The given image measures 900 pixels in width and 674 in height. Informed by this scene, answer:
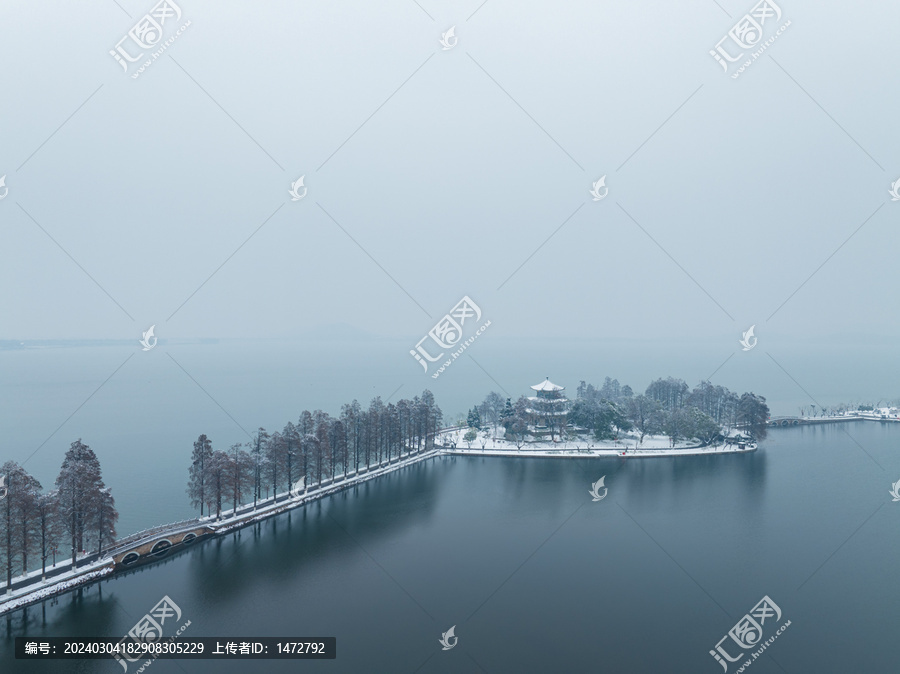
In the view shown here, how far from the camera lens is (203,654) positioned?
16109 mm

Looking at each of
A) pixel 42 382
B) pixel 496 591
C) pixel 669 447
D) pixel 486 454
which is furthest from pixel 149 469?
pixel 42 382

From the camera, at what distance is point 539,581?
2130 cm

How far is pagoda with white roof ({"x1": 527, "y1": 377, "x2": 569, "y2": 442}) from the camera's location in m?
49.8

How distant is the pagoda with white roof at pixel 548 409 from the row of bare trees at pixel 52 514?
123 feet

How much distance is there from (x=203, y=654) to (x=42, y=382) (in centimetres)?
11673

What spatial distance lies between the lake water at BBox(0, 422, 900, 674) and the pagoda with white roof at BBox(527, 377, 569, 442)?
1458 centimetres

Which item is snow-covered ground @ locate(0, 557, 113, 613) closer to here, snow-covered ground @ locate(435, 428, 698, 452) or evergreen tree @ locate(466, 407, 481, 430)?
snow-covered ground @ locate(435, 428, 698, 452)

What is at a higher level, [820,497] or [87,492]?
[87,492]

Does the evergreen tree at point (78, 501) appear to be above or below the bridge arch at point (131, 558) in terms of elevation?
above

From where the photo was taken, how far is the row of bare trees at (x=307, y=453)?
26.8 m

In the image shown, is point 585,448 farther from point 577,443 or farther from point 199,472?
point 199,472

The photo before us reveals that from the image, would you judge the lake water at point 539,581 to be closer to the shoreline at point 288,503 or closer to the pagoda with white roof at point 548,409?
the shoreline at point 288,503

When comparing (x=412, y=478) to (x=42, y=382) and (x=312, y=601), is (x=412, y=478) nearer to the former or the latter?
(x=312, y=601)

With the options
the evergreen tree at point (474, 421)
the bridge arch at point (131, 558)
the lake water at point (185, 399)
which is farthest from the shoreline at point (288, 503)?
the evergreen tree at point (474, 421)
